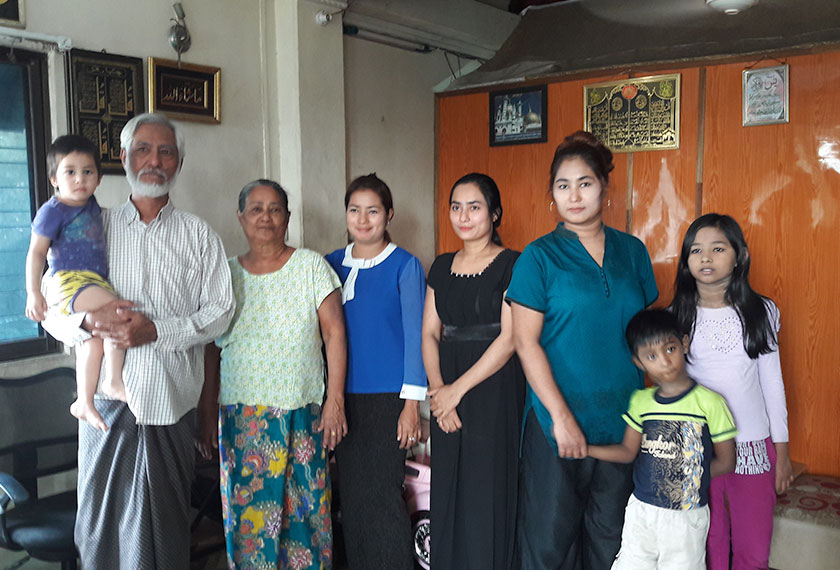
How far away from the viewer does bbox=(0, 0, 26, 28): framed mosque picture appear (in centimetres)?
249

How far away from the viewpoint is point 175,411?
208cm

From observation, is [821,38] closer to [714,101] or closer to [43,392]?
[714,101]

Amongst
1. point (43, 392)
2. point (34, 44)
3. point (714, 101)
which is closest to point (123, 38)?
point (34, 44)

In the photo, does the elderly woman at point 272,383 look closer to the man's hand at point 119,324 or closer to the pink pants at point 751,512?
the man's hand at point 119,324

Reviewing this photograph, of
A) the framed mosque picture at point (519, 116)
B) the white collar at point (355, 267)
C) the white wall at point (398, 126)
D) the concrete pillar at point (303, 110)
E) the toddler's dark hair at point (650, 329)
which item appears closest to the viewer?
the toddler's dark hair at point (650, 329)

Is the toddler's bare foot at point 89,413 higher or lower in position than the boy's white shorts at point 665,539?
higher

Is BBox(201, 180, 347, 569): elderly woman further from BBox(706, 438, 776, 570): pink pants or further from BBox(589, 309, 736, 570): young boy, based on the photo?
BBox(706, 438, 776, 570): pink pants

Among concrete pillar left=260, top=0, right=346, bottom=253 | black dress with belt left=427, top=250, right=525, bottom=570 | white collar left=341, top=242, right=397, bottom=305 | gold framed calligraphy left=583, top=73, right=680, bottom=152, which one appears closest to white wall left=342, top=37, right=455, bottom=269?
concrete pillar left=260, top=0, right=346, bottom=253

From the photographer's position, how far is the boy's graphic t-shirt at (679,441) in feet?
6.14

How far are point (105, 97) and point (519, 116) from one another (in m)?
2.48

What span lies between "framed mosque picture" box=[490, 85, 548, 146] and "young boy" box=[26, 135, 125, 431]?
286cm

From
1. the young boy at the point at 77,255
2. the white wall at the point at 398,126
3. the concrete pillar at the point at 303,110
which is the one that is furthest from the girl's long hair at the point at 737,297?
the white wall at the point at 398,126

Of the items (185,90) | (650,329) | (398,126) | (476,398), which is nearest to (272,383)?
(476,398)

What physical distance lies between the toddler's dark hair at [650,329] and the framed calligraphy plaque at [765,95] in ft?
6.89
